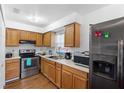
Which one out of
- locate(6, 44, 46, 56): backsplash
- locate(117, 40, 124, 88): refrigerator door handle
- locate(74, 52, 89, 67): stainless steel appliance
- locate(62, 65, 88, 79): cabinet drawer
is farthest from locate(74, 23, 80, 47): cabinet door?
locate(6, 44, 46, 56): backsplash

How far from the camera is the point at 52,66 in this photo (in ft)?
10.1

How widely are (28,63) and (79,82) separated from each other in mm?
2540

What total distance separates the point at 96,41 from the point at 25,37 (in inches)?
134

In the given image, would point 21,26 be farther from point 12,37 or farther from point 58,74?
point 58,74

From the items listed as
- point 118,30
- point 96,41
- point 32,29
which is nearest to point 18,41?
point 32,29

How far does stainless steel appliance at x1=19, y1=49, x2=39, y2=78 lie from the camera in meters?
3.63

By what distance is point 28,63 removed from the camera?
12.4 ft

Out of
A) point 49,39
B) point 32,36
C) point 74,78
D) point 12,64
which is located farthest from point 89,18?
point 12,64

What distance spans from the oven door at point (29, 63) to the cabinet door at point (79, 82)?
7.80 ft

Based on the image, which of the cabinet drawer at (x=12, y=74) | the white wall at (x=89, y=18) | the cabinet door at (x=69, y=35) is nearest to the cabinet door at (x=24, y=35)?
the cabinet drawer at (x=12, y=74)
